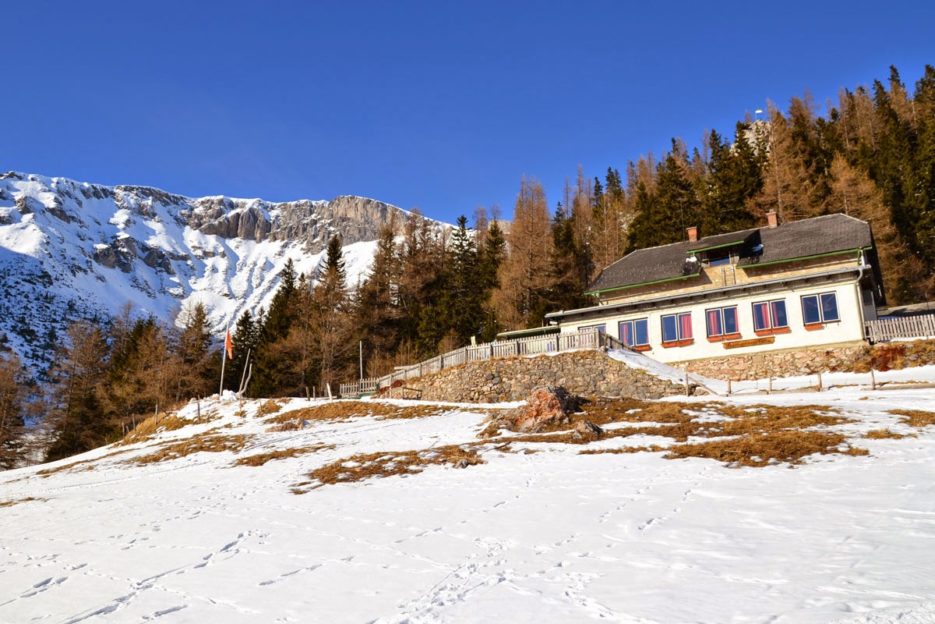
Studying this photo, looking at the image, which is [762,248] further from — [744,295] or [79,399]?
[79,399]

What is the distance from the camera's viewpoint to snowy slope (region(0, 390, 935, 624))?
5039 millimetres

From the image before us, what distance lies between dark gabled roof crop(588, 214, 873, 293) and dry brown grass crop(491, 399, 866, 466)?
17315 millimetres

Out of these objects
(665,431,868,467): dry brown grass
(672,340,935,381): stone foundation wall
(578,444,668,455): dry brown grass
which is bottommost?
(578,444,668,455): dry brown grass

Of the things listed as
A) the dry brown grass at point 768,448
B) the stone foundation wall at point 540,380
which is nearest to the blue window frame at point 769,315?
the stone foundation wall at point 540,380

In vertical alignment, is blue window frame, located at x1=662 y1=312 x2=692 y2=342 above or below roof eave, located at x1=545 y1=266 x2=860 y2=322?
below

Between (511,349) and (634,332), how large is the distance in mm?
8561

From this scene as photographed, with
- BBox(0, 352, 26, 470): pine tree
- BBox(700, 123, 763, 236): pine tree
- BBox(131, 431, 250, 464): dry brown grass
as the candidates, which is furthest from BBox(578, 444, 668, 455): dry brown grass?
BBox(0, 352, 26, 470): pine tree

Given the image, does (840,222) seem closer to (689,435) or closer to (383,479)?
(689,435)

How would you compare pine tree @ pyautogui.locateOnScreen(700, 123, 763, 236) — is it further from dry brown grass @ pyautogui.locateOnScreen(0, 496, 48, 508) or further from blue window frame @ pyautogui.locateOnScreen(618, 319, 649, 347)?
dry brown grass @ pyautogui.locateOnScreen(0, 496, 48, 508)

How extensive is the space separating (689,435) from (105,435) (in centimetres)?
5261

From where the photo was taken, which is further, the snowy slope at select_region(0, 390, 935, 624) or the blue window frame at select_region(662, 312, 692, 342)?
the blue window frame at select_region(662, 312, 692, 342)

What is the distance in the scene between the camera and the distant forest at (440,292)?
4631 centimetres

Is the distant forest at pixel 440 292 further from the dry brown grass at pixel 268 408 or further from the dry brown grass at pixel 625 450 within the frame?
the dry brown grass at pixel 625 450

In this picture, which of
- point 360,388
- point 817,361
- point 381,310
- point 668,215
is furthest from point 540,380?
point 668,215
